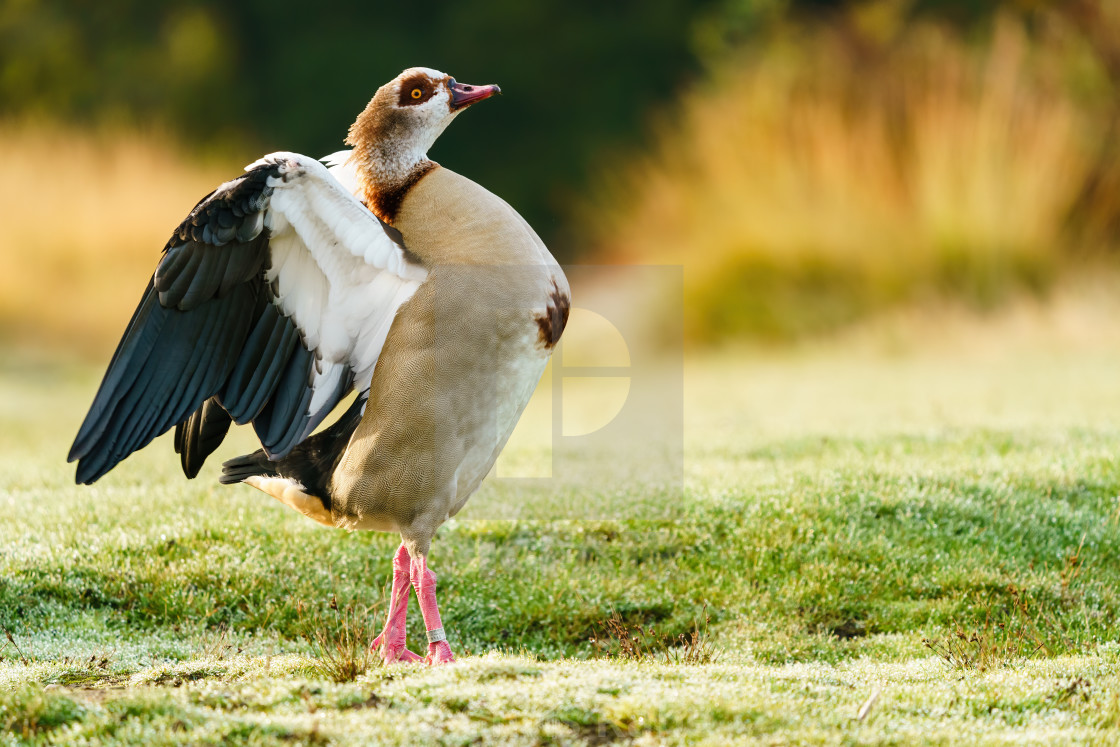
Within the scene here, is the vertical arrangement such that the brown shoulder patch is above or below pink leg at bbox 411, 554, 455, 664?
above

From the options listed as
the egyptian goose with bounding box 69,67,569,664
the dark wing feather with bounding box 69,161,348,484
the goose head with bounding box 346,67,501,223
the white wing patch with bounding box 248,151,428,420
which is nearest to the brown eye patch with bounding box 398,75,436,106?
the goose head with bounding box 346,67,501,223

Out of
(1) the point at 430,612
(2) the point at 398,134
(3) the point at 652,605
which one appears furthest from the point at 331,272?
(3) the point at 652,605

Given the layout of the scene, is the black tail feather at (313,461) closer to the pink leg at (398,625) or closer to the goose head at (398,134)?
the pink leg at (398,625)

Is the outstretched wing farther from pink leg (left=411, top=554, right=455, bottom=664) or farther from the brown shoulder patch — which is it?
pink leg (left=411, top=554, right=455, bottom=664)

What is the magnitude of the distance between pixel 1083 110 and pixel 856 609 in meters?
8.61

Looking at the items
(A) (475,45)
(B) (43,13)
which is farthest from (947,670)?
(B) (43,13)

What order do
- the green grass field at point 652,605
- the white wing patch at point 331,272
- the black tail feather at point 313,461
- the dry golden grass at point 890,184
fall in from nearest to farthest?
the green grass field at point 652,605 → the white wing patch at point 331,272 → the black tail feather at point 313,461 → the dry golden grass at point 890,184

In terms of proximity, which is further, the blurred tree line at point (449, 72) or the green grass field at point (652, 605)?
the blurred tree line at point (449, 72)

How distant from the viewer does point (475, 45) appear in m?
19.5

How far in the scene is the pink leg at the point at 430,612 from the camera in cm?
379

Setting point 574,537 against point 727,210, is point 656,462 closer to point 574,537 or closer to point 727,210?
point 574,537

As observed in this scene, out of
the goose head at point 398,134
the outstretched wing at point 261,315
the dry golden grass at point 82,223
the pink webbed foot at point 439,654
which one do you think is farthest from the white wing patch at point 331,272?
the dry golden grass at point 82,223

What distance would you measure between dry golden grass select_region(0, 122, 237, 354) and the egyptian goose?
934 centimetres

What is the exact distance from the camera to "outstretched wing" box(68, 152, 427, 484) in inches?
144
